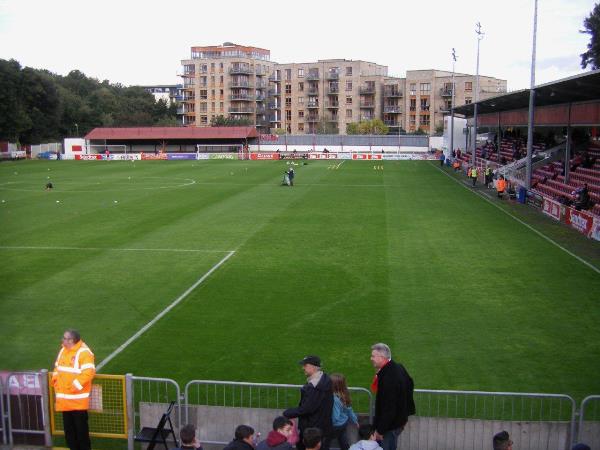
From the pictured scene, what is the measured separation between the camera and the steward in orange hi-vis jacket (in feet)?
28.0

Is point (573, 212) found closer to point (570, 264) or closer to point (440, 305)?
point (570, 264)

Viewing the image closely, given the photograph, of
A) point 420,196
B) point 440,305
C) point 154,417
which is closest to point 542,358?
point 440,305

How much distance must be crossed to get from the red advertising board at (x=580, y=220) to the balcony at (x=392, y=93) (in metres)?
97.7

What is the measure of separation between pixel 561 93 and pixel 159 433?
32.1m

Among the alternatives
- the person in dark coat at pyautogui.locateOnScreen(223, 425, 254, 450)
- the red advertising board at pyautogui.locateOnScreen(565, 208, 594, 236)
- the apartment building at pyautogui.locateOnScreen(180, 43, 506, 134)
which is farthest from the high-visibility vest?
the apartment building at pyautogui.locateOnScreen(180, 43, 506, 134)

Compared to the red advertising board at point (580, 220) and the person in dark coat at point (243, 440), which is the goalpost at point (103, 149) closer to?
the red advertising board at point (580, 220)

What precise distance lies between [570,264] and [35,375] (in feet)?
58.1

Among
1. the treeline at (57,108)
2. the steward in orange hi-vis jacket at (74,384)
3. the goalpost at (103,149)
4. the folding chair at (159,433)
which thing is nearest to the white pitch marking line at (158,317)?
the steward in orange hi-vis jacket at (74,384)

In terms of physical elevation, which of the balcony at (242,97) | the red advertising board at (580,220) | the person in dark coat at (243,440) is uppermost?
the balcony at (242,97)

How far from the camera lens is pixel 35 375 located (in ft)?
29.7

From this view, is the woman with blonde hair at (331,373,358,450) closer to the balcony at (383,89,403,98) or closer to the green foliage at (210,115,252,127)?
the green foliage at (210,115,252,127)

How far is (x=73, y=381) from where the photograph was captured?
8516 mm

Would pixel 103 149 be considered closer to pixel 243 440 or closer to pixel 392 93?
pixel 392 93

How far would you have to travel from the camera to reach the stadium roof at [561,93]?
28.4 meters
